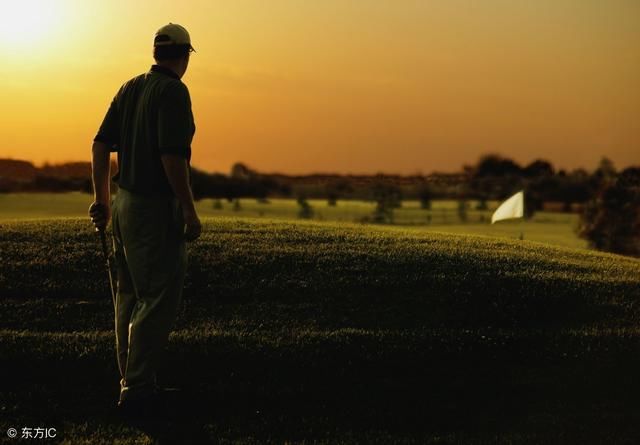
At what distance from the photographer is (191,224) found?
23.4 ft

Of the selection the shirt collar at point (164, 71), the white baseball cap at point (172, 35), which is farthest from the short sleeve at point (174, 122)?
the white baseball cap at point (172, 35)

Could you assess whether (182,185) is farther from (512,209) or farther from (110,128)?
(512,209)

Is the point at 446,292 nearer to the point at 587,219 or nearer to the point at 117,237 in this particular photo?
the point at 117,237

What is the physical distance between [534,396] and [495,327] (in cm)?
270

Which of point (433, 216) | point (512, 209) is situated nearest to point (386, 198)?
point (433, 216)

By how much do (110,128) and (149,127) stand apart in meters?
0.56

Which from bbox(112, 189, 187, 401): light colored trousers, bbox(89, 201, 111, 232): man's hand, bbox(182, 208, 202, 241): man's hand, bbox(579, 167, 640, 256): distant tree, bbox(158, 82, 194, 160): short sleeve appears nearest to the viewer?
bbox(158, 82, 194, 160): short sleeve

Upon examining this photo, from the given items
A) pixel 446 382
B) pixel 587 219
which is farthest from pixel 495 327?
pixel 587 219

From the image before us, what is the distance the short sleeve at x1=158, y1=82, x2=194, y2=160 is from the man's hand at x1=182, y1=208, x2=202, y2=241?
463 mm

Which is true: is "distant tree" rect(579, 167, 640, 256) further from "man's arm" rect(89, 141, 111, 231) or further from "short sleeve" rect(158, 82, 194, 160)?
"short sleeve" rect(158, 82, 194, 160)

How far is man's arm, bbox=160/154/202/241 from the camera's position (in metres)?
7.01

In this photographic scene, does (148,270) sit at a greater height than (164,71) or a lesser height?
lesser

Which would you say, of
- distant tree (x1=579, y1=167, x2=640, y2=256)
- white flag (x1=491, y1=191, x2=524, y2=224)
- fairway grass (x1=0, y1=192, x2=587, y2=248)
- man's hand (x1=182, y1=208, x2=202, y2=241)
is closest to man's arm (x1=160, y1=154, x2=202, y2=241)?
man's hand (x1=182, y1=208, x2=202, y2=241)

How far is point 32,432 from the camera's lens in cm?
720
